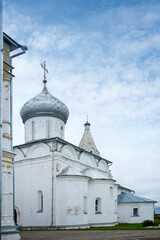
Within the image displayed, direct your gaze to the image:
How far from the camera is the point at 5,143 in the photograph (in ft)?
30.2

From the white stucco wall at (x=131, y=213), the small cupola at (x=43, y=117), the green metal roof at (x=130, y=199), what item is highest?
the small cupola at (x=43, y=117)

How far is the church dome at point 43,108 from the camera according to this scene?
2047 centimetres

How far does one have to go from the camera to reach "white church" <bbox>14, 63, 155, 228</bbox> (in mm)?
16312

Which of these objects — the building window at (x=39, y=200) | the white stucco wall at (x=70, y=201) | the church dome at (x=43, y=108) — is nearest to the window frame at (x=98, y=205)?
the white stucco wall at (x=70, y=201)

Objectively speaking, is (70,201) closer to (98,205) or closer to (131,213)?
(98,205)

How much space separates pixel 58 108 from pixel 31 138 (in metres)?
3.00

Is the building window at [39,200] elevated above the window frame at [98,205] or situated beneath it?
elevated above

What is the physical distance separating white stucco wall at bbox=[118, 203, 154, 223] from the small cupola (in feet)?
27.8

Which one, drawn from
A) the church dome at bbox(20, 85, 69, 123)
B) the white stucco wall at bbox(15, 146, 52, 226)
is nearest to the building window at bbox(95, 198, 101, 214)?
the white stucco wall at bbox(15, 146, 52, 226)

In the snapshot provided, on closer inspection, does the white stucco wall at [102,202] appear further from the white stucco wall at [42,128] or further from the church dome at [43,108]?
the church dome at [43,108]

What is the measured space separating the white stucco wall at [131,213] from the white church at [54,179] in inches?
159

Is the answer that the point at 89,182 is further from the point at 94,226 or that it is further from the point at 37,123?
the point at 37,123

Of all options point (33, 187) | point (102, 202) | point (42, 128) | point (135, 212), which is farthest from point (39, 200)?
point (135, 212)

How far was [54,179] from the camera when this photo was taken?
16656 millimetres
